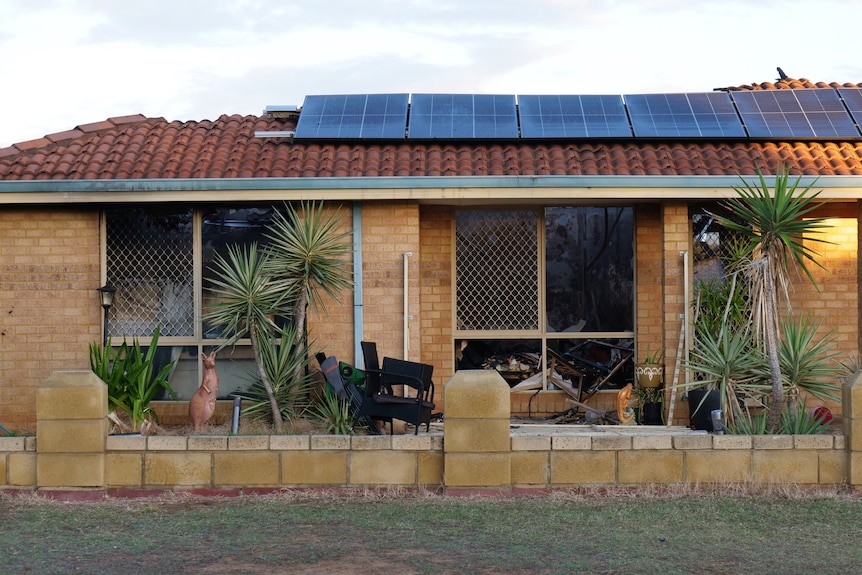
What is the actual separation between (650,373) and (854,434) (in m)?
3.01

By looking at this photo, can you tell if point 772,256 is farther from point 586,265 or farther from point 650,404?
point 586,265

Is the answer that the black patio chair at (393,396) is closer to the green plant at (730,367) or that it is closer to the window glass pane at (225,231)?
the window glass pane at (225,231)

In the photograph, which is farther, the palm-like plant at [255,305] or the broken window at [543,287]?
the broken window at [543,287]

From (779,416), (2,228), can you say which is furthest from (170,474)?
(779,416)

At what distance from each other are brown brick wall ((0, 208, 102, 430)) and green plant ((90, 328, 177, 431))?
56cm

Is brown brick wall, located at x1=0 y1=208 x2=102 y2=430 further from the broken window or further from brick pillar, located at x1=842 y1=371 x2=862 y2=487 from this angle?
brick pillar, located at x1=842 y1=371 x2=862 y2=487

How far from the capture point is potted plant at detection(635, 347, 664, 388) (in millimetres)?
11008

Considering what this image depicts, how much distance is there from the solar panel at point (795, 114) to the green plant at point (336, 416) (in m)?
5.47

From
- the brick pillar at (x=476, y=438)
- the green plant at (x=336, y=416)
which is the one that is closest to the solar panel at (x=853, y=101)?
the brick pillar at (x=476, y=438)

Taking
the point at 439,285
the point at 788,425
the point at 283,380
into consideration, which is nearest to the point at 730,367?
the point at 788,425

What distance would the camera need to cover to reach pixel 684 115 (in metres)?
12.1

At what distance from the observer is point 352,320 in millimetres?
10977

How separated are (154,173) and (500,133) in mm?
3778

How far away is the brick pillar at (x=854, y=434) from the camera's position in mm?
8195
